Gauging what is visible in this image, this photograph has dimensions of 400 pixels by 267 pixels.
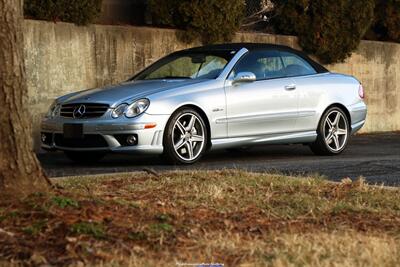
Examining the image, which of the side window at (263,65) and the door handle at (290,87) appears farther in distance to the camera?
the door handle at (290,87)

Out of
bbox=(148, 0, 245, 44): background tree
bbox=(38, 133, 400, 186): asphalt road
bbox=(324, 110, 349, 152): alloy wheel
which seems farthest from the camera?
bbox=(148, 0, 245, 44): background tree

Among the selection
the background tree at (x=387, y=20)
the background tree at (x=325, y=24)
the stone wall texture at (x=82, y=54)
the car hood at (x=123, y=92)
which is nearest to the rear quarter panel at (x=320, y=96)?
the car hood at (x=123, y=92)

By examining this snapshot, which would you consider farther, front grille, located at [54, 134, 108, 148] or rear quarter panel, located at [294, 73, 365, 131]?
rear quarter panel, located at [294, 73, 365, 131]

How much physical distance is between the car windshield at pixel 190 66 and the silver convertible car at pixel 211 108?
0.01 metres

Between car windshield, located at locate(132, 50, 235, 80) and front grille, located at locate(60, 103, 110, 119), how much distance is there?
129 centimetres

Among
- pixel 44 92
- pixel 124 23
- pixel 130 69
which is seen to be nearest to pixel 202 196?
pixel 44 92

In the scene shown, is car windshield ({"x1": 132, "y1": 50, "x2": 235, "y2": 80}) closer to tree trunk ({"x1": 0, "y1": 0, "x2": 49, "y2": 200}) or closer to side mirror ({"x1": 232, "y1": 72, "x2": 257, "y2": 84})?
side mirror ({"x1": 232, "y1": 72, "x2": 257, "y2": 84})

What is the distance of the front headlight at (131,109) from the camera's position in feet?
29.0

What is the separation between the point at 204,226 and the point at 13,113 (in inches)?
56.3

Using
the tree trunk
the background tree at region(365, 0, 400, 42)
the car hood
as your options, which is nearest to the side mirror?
the car hood

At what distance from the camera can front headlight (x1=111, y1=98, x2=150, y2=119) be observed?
Result: 8.83 meters

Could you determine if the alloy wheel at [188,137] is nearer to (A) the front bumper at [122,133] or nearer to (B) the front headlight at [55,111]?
(A) the front bumper at [122,133]

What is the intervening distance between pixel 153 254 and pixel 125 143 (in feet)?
14.7

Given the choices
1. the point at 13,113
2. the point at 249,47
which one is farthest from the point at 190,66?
the point at 13,113
